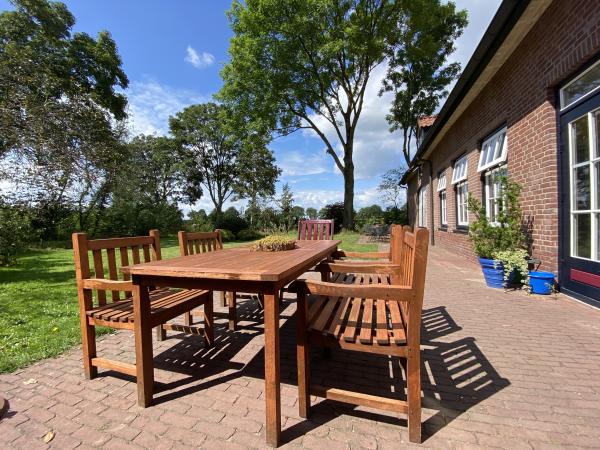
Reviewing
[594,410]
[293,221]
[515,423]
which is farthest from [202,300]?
[293,221]

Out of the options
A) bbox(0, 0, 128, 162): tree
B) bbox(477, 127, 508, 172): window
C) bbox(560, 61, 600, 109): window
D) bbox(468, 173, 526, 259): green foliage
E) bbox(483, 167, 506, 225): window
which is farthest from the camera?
bbox(0, 0, 128, 162): tree

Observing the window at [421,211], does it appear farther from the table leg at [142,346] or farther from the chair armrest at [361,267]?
the table leg at [142,346]

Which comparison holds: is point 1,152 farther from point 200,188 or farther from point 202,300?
point 200,188

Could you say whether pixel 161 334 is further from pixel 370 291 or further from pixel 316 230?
pixel 316 230

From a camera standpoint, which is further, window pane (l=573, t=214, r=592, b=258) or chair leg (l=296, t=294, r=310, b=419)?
window pane (l=573, t=214, r=592, b=258)

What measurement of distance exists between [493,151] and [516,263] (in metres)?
2.85

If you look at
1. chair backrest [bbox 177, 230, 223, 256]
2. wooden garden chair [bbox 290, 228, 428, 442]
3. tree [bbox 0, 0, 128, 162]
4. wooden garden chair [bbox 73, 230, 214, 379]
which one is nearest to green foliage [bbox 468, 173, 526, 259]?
wooden garden chair [bbox 290, 228, 428, 442]

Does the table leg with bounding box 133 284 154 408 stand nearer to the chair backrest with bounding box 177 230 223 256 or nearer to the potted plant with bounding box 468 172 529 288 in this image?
the chair backrest with bounding box 177 230 223 256

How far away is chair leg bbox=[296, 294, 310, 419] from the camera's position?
1699 mm

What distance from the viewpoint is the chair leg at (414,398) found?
1.51 m

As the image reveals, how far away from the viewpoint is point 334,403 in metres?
1.87

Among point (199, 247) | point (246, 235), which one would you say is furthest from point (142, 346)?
point (246, 235)

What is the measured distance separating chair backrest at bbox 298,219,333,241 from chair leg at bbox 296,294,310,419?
3582 millimetres

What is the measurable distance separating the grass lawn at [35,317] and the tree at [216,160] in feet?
64.8
